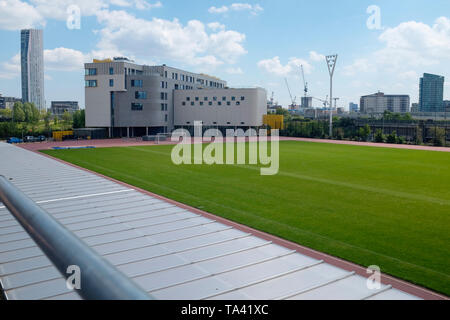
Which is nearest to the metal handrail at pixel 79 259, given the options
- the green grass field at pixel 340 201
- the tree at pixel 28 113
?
the green grass field at pixel 340 201

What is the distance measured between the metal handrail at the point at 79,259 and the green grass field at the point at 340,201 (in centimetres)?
837

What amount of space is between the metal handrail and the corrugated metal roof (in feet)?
18.1

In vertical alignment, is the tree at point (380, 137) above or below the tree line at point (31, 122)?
below

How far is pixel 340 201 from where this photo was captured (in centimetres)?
1725

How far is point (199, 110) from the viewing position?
68562 mm

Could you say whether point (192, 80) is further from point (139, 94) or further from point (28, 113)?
point (28, 113)

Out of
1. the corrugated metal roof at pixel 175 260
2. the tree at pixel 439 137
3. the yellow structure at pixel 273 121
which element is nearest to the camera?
the corrugated metal roof at pixel 175 260

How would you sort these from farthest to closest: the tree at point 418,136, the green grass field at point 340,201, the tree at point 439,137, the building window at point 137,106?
the building window at point 137,106 < the tree at point 418,136 < the tree at point 439,137 < the green grass field at point 340,201

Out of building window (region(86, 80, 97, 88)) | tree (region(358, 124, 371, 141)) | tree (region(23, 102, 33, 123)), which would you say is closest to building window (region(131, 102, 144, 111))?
building window (region(86, 80, 97, 88))

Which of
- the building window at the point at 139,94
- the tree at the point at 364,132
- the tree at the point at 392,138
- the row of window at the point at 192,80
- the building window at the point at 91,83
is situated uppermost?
the row of window at the point at 192,80

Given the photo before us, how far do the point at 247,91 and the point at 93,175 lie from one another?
46110 mm

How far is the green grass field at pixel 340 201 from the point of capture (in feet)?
35.2

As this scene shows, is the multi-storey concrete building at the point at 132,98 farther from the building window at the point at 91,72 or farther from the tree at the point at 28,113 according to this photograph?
the tree at the point at 28,113

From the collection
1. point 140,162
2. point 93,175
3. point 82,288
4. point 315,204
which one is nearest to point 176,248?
point 315,204
